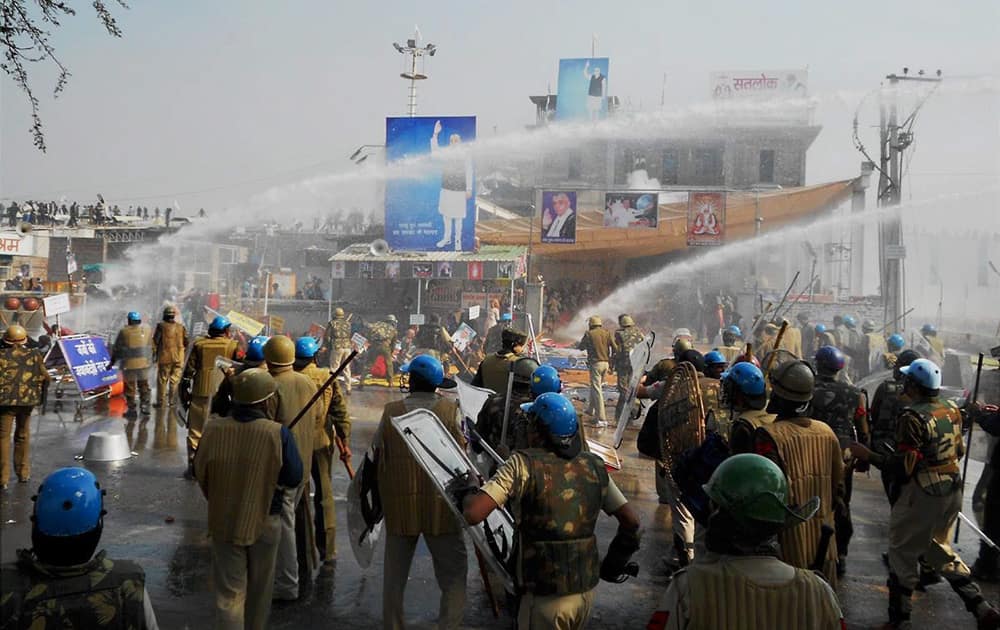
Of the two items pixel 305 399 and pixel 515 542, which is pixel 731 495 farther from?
pixel 305 399

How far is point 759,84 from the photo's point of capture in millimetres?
39781

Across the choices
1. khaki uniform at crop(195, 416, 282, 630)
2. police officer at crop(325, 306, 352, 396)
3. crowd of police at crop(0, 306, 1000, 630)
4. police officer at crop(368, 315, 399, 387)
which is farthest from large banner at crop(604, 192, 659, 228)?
khaki uniform at crop(195, 416, 282, 630)

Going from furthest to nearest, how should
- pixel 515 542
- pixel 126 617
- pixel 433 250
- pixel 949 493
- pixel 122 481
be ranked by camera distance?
pixel 433 250 < pixel 122 481 < pixel 949 493 < pixel 515 542 < pixel 126 617

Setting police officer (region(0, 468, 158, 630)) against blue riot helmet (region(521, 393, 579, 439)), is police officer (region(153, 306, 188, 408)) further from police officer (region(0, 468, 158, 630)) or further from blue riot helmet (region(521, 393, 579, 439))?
police officer (region(0, 468, 158, 630))

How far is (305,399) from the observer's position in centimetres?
546

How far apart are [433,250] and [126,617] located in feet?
63.6

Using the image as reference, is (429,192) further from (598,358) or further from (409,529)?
(409,529)

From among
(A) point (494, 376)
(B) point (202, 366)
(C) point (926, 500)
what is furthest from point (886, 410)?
(B) point (202, 366)

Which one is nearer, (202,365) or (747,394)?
(747,394)

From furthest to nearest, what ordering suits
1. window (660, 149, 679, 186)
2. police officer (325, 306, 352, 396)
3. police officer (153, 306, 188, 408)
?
window (660, 149, 679, 186) → police officer (325, 306, 352, 396) → police officer (153, 306, 188, 408)

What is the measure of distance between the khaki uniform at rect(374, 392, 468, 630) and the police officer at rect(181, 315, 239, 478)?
174 inches

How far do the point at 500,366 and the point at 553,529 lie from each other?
3457mm

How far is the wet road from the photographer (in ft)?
16.7

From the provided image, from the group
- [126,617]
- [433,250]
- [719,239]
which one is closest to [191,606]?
[126,617]
